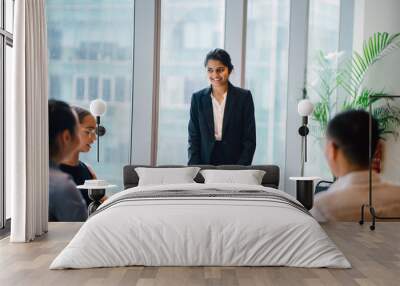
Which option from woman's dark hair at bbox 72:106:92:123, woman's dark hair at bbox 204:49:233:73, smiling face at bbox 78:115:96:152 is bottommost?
smiling face at bbox 78:115:96:152

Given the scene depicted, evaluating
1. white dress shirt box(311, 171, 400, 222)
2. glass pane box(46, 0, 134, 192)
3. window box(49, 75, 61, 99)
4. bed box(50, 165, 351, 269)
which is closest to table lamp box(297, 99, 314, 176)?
white dress shirt box(311, 171, 400, 222)

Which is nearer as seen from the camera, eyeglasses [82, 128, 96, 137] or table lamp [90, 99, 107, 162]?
table lamp [90, 99, 107, 162]

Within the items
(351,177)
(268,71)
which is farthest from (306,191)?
(268,71)

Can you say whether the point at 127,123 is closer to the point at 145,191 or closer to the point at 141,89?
the point at 141,89

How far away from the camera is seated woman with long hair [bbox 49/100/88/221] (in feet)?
22.0

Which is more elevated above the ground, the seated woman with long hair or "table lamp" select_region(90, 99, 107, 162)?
"table lamp" select_region(90, 99, 107, 162)

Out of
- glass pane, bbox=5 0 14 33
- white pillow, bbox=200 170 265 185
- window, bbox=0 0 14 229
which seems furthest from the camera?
white pillow, bbox=200 170 265 185

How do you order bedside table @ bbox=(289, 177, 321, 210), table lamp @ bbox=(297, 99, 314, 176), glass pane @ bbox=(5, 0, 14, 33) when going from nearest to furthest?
glass pane @ bbox=(5, 0, 14, 33)
bedside table @ bbox=(289, 177, 321, 210)
table lamp @ bbox=(297, 99, 314, 176)

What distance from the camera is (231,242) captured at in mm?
4172

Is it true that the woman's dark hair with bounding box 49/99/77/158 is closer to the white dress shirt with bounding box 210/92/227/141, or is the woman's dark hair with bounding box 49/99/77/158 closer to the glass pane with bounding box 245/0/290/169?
the white dress shirt with bounding box 210/92/227/141

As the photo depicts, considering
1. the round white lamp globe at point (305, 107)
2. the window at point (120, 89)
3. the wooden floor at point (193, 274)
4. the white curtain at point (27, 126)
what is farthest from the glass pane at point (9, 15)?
the round white lamp globe at point (305, 107)

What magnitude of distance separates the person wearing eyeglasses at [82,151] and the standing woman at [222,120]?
1.22m

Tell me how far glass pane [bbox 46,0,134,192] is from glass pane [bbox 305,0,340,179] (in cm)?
222

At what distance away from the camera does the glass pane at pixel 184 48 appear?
687 cm
